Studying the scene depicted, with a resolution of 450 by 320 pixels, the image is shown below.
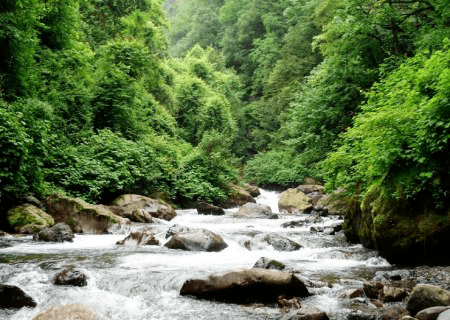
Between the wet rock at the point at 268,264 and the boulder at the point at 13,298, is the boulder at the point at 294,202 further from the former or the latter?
the boulder at the point at 13,298

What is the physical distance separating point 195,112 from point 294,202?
1522cm

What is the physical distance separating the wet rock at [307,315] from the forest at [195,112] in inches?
135

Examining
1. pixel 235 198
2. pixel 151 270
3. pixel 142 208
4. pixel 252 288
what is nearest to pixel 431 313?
pixel 252 288

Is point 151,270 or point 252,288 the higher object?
point 151,270

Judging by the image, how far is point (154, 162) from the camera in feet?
62.9

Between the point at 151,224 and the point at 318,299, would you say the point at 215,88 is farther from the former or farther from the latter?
the point at 318,299

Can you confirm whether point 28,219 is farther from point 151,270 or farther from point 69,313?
point 69,313

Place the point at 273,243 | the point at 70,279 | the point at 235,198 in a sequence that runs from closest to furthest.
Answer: the point at 70,279, the point at 273,243, the point at 235,198

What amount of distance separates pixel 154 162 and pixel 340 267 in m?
12.7

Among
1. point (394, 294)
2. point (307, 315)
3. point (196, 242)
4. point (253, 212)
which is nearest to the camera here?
point (307, 315)

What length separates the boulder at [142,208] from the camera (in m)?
14.3

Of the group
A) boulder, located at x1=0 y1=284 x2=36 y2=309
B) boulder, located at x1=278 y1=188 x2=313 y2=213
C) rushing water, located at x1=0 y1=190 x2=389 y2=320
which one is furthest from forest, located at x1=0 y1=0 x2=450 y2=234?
boulder, located at x1=0 y1=284 x2=36 y2=309

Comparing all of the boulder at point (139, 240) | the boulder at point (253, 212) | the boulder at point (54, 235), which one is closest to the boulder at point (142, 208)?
the boulder at point (253, 212)

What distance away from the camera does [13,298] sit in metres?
5.60
